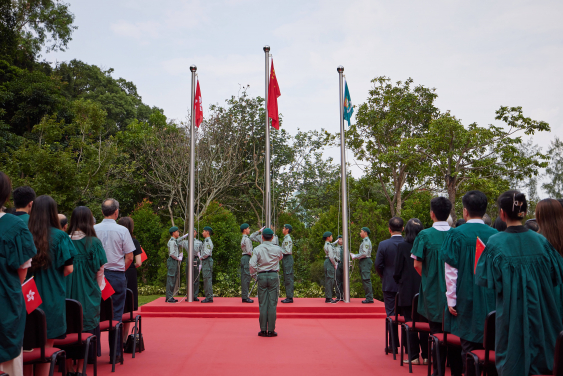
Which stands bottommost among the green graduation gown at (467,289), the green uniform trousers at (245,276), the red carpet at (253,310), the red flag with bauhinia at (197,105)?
the red carpet at (253,310)

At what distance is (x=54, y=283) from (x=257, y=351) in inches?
140

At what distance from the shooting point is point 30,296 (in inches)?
137

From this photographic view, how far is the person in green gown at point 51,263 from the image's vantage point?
12.9 feet

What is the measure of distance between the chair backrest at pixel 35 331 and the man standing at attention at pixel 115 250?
6.15 ft

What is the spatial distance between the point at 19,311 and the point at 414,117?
22171 mm

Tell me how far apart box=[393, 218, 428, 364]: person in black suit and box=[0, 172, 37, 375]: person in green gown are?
4.48 metres

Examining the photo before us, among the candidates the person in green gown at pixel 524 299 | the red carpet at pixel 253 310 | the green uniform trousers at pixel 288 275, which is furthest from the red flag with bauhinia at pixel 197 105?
the person in green gown at pixel 524 299

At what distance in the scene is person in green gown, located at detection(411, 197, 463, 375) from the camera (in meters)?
4.89

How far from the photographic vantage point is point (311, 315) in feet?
35.2

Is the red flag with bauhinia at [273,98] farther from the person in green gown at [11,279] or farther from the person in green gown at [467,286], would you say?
the person in green gown at [11,279]

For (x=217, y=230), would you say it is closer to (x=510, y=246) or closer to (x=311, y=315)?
(x=311, y=315)

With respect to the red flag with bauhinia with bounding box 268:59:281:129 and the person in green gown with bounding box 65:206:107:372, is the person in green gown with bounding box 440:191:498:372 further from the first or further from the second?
the red flag with bauhinia with bounding box 268:59:281:129

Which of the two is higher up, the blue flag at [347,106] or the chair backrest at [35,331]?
the blue flag at [347,106]

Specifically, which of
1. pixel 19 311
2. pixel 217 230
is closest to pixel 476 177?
pixel 217 230
